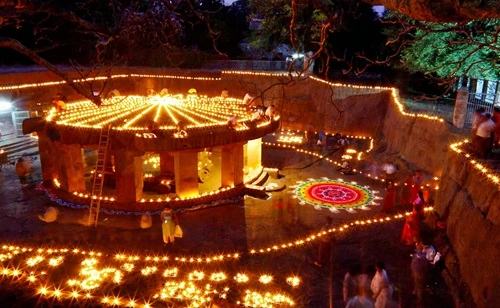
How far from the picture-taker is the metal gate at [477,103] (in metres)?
17.3

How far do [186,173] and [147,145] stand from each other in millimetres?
1902

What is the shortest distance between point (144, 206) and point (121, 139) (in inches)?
99.4

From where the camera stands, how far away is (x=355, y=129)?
26.4m

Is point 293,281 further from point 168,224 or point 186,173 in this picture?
point 186,173

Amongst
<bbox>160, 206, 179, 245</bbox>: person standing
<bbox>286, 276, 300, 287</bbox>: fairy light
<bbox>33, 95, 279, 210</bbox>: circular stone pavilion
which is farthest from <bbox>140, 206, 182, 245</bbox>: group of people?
<bbox>286, 276, 300, 287</bbox>: fairy light

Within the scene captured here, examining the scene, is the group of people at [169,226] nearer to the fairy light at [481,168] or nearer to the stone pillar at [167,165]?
the stone pillar at [167,165]

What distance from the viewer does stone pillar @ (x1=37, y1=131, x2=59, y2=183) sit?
52.8 feet

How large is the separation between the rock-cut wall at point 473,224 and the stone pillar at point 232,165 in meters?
7.38

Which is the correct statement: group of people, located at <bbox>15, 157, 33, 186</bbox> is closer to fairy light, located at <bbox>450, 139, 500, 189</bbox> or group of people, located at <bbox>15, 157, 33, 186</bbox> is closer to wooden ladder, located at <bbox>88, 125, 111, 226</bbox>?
wooden ladder, located at <bbox>88, 125, 111, 226</bbox>

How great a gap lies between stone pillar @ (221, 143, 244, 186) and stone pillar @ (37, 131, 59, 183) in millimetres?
6755

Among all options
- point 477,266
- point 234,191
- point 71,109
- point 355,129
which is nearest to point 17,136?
point 71,109

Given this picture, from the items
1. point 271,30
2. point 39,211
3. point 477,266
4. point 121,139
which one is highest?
point 271,30

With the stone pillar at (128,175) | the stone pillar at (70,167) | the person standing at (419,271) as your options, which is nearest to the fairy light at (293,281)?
the person standing at (419,271)

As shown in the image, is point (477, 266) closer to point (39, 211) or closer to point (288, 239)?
point (288, 239)
